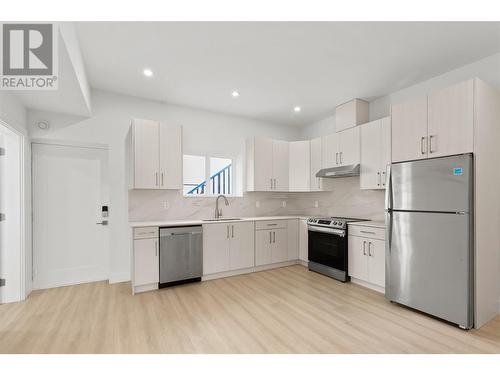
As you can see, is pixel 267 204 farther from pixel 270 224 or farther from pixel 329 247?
pixel 329 247

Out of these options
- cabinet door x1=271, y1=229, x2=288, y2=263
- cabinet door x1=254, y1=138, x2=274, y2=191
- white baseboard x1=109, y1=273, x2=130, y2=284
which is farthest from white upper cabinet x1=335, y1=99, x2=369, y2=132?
white baseboard x1=109, y1=273, x2=130, y2=284

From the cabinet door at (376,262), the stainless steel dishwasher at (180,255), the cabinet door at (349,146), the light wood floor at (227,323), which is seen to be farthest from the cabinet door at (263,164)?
the cabinet door at (376,262)

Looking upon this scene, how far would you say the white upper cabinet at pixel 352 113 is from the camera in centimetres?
393

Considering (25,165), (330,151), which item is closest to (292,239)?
(330,151)

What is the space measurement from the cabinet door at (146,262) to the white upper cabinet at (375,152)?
311 centimetres

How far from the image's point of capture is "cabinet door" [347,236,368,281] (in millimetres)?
3396

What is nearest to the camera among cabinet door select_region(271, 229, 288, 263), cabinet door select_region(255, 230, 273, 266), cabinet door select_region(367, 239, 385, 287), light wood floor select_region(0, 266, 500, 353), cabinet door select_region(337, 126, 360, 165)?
light wood floor select_region(0, 266, 500, 353)

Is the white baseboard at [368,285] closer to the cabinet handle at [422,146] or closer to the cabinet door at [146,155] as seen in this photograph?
the cabinet handle at [422,146]

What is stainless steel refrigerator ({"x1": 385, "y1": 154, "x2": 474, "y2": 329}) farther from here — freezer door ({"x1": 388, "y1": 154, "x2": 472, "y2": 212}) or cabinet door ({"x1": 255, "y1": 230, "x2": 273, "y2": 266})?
cabinet door ({"x1": 255, "y1": 230, "x2": 273, "y2": 266})

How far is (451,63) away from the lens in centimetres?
288

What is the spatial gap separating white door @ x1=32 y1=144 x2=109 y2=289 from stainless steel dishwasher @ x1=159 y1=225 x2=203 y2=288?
Result: 1035mm

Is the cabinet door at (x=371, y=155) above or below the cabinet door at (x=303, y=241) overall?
above
